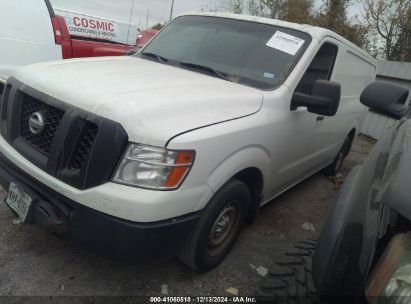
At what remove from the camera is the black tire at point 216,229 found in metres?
2.38

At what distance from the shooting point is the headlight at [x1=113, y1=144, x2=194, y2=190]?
199 cm

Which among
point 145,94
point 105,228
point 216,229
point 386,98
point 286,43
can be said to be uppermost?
point 286,43

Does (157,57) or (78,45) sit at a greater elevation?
(157,57)

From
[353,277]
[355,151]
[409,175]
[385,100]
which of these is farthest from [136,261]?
[355,151]

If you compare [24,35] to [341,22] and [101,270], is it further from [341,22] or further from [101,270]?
[341,22]

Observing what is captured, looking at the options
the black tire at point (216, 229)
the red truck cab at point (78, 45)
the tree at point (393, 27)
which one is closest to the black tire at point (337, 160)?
the black tire at point (216, 229)

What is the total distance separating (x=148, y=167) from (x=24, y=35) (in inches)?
175

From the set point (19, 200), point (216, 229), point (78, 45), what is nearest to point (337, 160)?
point (216, 229)

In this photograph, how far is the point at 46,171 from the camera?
2205mm

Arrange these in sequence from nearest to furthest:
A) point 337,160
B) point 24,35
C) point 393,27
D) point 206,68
→ point 206,68
point 24,35
point 337,160
point 393,27

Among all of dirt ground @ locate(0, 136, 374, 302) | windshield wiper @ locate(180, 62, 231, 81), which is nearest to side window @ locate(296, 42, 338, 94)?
windshield wiper @ locate(180, 62, 231, 81)

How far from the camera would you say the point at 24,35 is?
17.6 ft

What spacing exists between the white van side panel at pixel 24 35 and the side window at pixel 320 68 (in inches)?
163

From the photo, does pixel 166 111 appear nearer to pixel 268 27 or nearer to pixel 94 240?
pixel 94 240
